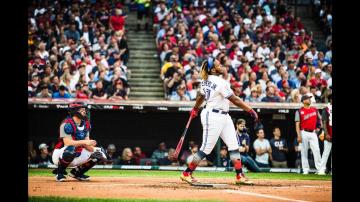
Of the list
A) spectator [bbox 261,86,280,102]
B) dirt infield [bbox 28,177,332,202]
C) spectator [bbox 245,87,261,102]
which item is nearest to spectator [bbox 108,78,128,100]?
spectator [bbox 245,87,261,102]

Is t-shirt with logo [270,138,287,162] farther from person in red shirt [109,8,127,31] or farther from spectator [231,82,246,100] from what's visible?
person in red shirt [109,8,127,31]

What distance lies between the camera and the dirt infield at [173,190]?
975cm

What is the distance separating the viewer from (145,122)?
19219 millimetres

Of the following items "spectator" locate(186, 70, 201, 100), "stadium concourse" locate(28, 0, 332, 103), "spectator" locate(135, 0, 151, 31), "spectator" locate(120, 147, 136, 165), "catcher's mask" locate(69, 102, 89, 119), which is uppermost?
"spectator" locate(135, 0, 151, 31)

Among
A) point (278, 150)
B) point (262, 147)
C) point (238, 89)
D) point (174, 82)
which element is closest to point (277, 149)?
point (278, 150)

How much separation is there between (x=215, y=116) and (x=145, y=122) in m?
8.08

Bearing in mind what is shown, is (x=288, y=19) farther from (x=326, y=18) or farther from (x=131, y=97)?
(x=131, y=97)

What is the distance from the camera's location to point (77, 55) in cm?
2112

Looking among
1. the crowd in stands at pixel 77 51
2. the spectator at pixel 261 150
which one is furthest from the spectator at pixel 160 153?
the spectator at pixel 261 150

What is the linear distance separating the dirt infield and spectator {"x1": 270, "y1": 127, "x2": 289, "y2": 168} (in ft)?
17.3

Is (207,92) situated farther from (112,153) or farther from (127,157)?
(112,153)

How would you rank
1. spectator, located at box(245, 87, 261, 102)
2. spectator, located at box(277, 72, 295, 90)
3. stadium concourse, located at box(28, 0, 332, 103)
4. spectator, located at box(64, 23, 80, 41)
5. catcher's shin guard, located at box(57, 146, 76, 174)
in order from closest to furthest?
catcher's shin guard, located at box(57, 146, 76, 174) → spectator, located at box(245, 87, 261, 102) → stadium concourse, located at box(28, 0, 332, 103) → spectator, located at box(277, 72, 295, 90) → spectator, located at box(64, 23, 80, 41)

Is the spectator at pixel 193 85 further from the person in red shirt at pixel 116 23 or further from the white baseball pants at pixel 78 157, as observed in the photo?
the white baseball pants at pixel 78 157

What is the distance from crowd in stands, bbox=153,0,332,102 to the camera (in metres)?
19.7
